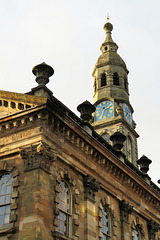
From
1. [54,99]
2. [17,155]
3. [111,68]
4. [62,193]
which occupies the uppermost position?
[111,68]

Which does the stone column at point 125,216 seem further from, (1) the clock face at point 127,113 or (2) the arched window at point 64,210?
(1) the clock face at point 127,113

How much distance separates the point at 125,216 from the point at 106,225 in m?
1.95

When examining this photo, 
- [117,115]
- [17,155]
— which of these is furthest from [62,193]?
[117,115]

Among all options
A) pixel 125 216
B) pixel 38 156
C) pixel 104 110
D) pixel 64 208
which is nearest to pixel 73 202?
pixel 64 208

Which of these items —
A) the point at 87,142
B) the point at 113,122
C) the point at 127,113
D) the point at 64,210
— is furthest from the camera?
the point at 127,113

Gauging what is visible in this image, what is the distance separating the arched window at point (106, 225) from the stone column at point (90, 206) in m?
1.49

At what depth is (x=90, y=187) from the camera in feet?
68.0

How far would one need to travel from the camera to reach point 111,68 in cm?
4891

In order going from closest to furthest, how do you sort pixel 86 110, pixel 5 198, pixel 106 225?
pixel 5 198 → pixel 106 225 → pixel 86 110

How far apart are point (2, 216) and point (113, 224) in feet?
23.9

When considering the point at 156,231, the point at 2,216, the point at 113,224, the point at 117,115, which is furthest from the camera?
the point at 117,115

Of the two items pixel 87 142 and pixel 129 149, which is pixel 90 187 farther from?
pixel 129 149

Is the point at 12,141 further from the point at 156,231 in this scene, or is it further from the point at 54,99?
the point at 156,231

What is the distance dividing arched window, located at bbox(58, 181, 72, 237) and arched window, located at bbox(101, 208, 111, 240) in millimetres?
3240
